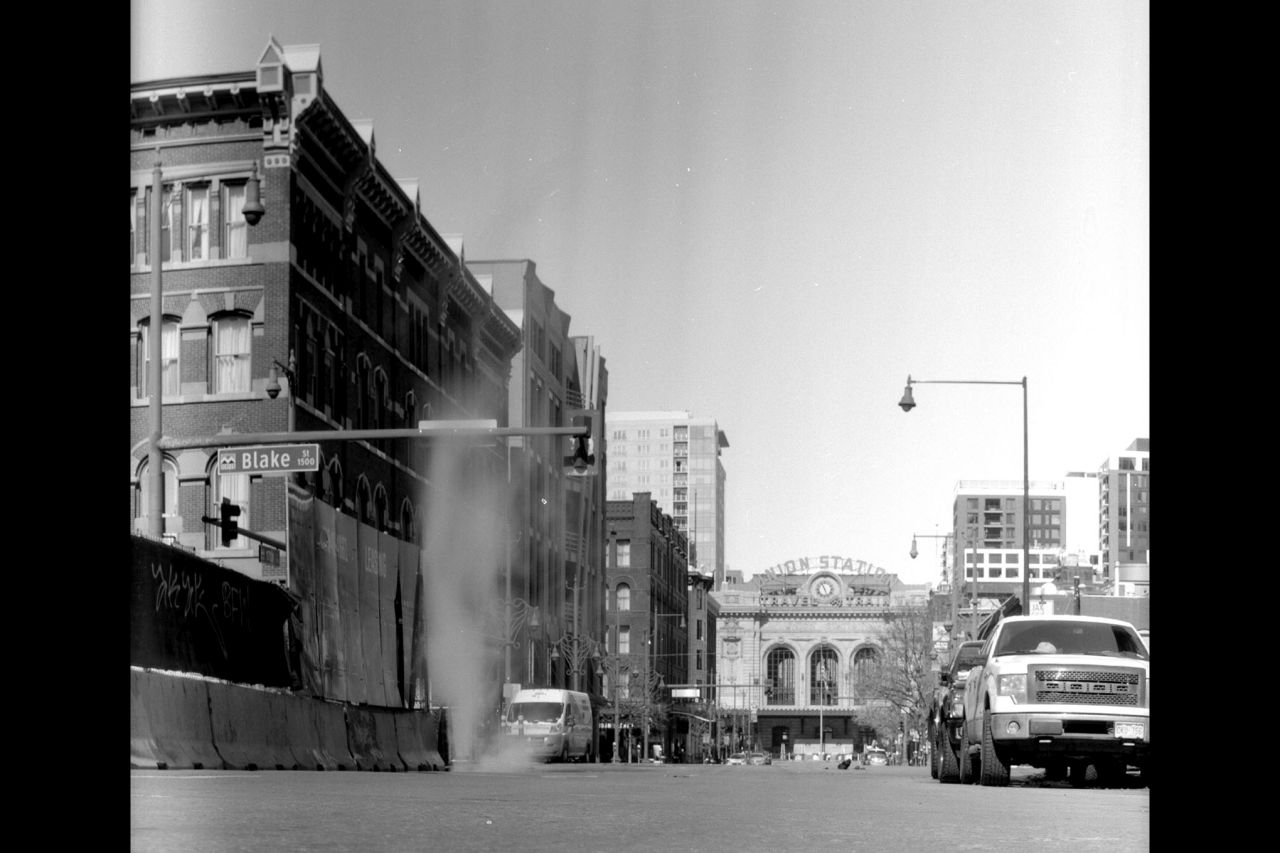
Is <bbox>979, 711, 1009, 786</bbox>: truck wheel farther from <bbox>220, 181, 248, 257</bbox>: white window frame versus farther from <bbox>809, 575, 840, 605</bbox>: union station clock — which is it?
<bbox>809, 575, 840, 605</bbox>: union station clock

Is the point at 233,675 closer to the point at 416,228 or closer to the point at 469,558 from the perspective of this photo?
the point at 416,228

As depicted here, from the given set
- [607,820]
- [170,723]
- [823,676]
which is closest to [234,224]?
[170,723]

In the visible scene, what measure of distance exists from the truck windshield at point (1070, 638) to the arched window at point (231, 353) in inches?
907

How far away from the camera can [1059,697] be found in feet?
60.1

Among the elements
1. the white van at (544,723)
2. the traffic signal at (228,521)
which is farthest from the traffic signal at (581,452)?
the white van at (544,723)

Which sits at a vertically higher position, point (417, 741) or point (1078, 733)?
point (1078, 733)

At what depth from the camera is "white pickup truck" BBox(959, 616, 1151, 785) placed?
59.8 ft

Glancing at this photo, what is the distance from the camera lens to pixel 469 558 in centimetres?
5188

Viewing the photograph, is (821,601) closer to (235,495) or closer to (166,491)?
(235,495)

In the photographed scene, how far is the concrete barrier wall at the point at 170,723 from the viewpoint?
20531mm

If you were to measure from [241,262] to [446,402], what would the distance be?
13018 millimetres

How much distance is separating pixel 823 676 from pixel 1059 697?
152 m

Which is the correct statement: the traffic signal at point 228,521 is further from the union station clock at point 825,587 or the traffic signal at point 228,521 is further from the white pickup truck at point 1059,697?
the union station clock at point 825,587
